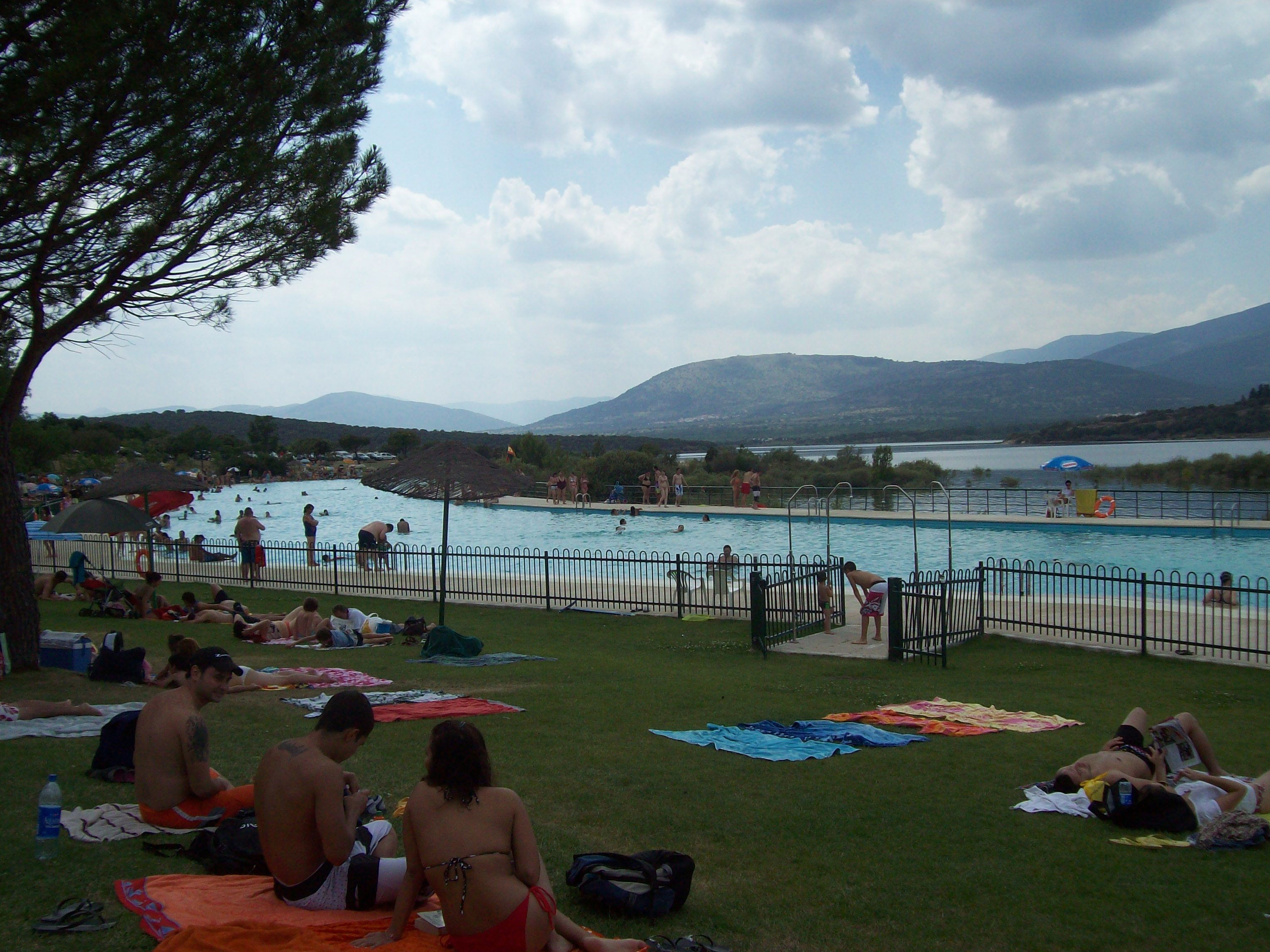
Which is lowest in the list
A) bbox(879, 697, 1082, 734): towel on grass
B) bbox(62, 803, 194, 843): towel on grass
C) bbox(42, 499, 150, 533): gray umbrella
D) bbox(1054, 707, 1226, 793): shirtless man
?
bbox(879, 697, 1082, 734): towel on grass

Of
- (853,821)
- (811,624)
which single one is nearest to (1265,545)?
Result: (811,624)

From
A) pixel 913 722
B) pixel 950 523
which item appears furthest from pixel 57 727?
pixel 950 523

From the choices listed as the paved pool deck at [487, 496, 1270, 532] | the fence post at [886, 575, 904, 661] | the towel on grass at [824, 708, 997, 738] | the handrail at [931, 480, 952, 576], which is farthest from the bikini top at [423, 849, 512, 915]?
the paved pool deck at [487, 496, 1270, 532]

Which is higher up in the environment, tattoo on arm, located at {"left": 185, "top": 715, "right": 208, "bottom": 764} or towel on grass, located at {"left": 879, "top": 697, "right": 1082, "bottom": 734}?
tattoo on arm, located at {"left": 185, "top": 715, "right": 208, "bottom": 764}

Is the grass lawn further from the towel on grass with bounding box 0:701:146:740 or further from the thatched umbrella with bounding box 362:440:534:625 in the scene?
the thatched umbrella with bounding box 362:440:534:625

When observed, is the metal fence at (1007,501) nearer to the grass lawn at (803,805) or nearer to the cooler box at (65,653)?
the grass lawn at (803,805)

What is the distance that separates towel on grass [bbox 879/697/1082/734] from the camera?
8.88 metres

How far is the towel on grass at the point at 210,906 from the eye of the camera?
4230mm

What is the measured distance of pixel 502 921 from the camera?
3.74m

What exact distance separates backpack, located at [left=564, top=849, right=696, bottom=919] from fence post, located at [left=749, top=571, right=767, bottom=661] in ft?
29.9

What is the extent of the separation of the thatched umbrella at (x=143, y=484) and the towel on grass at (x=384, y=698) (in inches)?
365

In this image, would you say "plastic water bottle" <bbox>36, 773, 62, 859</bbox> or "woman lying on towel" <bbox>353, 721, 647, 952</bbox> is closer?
"woman lying on towel" <bbox>353, 721, 647, 952</bbox>

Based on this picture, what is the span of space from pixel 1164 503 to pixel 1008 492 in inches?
196

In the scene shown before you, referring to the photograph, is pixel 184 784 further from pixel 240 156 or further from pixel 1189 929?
pixel 240 156
